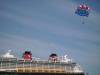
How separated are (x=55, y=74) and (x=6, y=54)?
17.2 meters

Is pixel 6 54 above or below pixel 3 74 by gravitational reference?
above

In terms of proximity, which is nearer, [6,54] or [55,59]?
[6,54]

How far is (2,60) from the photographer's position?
94062mm

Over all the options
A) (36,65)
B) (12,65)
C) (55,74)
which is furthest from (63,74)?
(12,65)

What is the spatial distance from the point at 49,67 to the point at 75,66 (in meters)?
9.71

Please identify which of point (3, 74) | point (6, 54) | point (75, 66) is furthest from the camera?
point (75, 66)

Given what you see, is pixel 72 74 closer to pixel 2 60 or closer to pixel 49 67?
pixel 49 67

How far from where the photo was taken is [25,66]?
9669 cm

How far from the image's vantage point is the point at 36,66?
324 feet

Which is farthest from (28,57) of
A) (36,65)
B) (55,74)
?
(55,74)

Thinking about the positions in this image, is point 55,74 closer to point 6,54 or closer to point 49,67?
point 49,67

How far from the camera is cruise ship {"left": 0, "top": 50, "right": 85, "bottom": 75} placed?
3701 inches

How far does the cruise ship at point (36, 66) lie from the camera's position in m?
94.0

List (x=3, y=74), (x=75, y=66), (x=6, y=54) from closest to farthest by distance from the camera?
1. (x=3, y=74)
2. (x=6, y=54)
3. (x=75, y=66)
